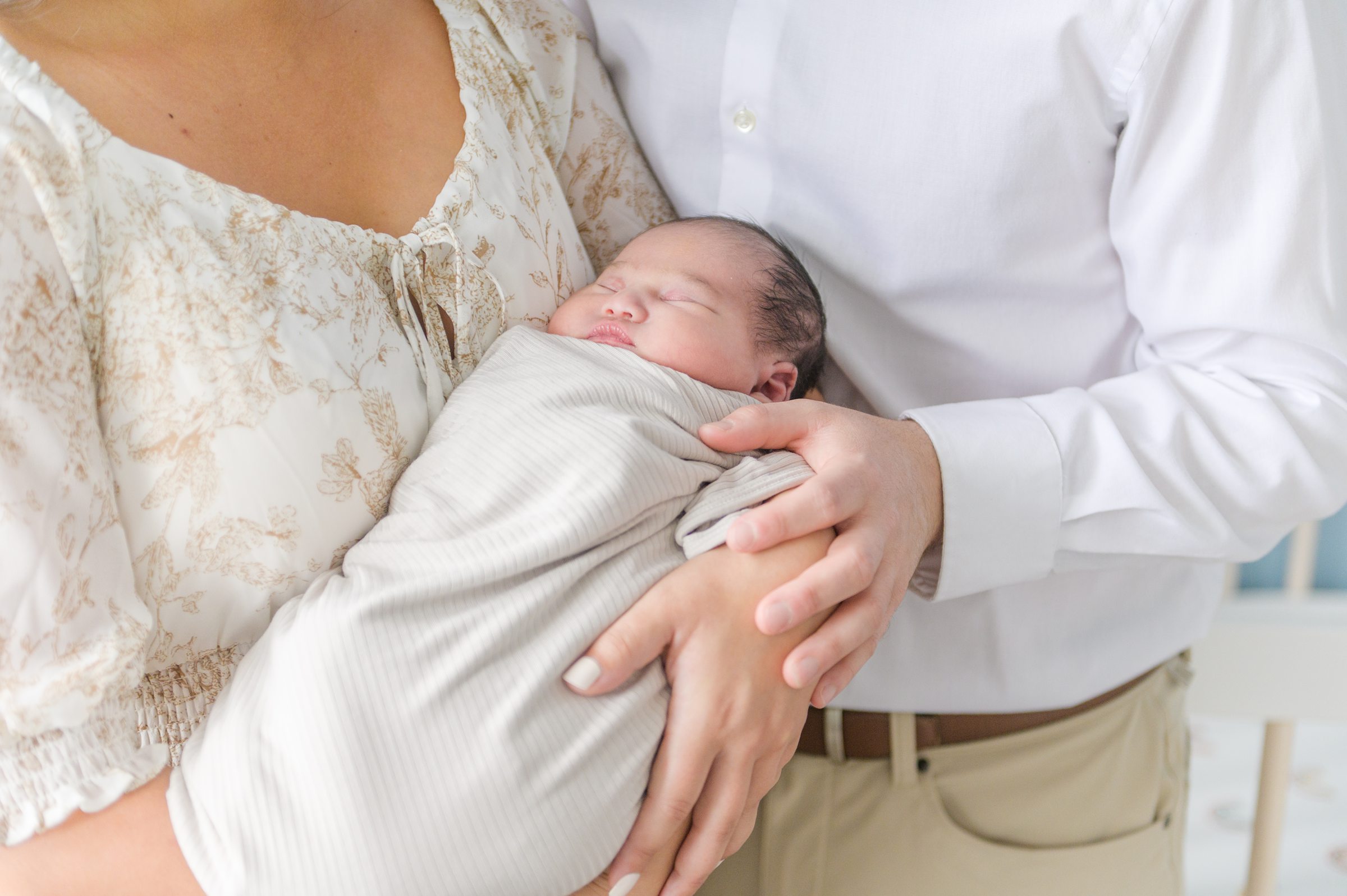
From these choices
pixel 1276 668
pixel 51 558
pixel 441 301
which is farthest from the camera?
pixel 1276 668

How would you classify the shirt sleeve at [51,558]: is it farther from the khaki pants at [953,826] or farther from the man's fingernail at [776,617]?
the khaki pants at [953,826]

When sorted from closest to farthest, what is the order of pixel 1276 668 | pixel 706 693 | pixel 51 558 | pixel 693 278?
pixel 51 558 < pixel 706 693 < pixel 693 278 < pixel 1276 668

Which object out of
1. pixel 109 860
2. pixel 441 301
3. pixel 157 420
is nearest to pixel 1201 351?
pixel 441 301

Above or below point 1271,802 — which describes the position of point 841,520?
above

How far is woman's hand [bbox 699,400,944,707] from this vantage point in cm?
86

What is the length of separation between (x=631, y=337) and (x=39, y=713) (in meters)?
0.60

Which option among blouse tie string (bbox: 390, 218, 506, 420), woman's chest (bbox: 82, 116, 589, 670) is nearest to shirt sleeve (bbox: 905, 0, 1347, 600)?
blouse tie string (bbox: 390, 218, 506, 420)

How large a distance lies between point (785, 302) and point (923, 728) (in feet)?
1.83

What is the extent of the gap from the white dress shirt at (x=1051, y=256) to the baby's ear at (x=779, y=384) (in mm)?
110

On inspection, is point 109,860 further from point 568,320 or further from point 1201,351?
point 1201,351

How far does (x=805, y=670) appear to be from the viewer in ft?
2.81

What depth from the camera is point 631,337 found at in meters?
1.04

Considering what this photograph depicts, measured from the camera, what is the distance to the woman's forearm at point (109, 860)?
743 mm

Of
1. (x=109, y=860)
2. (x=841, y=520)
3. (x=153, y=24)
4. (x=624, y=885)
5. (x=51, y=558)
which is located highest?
(x=153, y=24)
